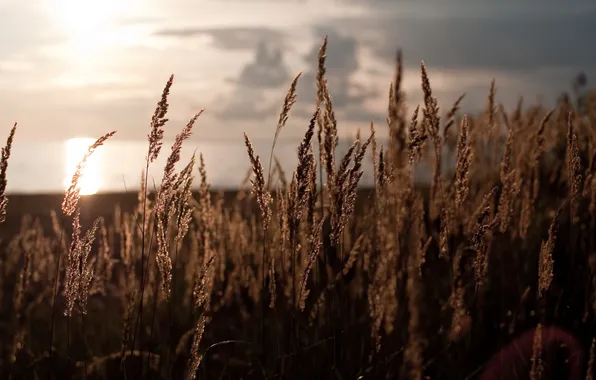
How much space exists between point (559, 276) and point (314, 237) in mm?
2072

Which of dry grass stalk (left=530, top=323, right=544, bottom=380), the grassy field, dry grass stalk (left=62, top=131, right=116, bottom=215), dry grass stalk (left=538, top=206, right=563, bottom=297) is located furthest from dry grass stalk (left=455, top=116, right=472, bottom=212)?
dry grass stalk (left=62, top=131, right=116, bottom=215)

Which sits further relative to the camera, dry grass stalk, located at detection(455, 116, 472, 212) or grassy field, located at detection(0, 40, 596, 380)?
dry grass stalk, located at detection(455, 116, 472, 212)

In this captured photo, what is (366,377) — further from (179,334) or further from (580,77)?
(580,77)

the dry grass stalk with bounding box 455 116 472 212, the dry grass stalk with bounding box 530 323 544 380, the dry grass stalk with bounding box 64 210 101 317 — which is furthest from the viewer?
the dry grass stalk with bounding box 455 116 472 212

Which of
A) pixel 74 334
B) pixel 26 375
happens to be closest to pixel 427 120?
pixel 26 375

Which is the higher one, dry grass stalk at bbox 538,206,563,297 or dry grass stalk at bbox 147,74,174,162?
dry grass stalk at bbox 147,74,174,162

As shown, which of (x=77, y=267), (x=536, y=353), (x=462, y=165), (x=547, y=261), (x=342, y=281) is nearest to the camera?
(x=536, y=353)

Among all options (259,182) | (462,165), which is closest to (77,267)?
(259,182)

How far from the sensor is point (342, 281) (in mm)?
2688

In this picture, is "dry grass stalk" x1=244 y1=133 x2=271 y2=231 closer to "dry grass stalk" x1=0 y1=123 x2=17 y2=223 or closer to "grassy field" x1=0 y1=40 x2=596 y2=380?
"grassy field" x1=0 y1=40 x2=596 y2=380

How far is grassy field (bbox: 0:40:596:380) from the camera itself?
212 cm

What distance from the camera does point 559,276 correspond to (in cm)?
371

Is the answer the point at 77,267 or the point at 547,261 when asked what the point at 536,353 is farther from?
the point at 77,267

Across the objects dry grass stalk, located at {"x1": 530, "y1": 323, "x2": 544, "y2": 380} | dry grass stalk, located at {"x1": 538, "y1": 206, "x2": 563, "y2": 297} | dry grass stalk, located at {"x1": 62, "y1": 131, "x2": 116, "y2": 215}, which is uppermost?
dry grass stalk, located at {"x1": 62, "y1": 131, "x2": 116, "y2": 215}
